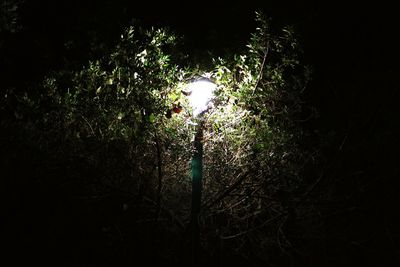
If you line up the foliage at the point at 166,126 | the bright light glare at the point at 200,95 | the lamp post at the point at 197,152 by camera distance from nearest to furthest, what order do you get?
1. the lamp post at the point at 197,152
2. the bright light glare at the point at 200,95
3. the foliage at the point at 166,126

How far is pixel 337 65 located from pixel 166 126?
5.78m

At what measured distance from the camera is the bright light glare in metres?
4.55

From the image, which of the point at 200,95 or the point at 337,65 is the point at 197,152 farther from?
the point at 337,65

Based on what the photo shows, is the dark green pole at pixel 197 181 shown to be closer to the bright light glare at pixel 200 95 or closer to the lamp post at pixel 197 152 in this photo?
the lamp post at pixel 197 152

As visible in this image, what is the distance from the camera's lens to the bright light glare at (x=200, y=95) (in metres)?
4.55

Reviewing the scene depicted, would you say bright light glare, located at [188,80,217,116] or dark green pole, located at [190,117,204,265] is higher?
bright light glare, located at [188,80,217,116]

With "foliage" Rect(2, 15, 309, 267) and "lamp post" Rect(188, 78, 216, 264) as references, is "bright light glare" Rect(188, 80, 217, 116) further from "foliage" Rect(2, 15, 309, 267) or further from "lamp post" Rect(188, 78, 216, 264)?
"foliage" Rect(2, 15, 309, 267)

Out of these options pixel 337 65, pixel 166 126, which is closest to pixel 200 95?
pixel 166 126

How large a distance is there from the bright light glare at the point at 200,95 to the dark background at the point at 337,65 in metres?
1.41

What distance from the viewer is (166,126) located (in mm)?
4902

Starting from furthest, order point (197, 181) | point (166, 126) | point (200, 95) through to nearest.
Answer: point (166, 126) → point (200, 95) → point (197, 181)

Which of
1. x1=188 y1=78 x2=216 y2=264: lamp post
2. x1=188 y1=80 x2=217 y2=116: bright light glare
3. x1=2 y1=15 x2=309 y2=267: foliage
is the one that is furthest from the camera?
x1=2 y1=15 x2=309 y2=267: foliage

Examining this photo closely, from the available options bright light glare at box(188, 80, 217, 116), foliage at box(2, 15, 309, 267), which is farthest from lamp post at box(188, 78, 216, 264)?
foliage at box(2, 15, 309, 267)

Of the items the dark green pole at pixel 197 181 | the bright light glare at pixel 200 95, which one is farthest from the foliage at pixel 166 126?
the dark green pole at pixel 197 181
